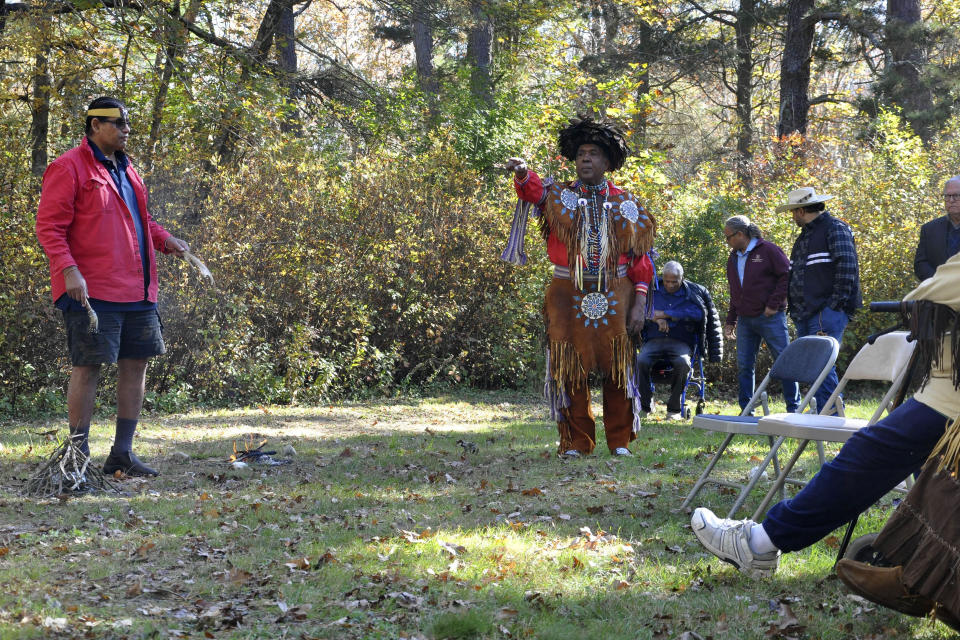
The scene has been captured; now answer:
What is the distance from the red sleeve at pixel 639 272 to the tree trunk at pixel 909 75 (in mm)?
13064

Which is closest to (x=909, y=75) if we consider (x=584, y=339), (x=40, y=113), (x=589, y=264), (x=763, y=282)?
(x=763, y=282)

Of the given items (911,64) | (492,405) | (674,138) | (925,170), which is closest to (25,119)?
(492,405)

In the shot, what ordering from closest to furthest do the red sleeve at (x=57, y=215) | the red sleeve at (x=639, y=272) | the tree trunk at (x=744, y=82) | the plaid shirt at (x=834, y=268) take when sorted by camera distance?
1. the red sleeve at (x=57, y=215)
2. the red sleeve at (x=639, y=272)
3. the plaid shirt at (x=834, y=268)
4. the tree trunk at (x=744, y=82)

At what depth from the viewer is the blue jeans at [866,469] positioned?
332cm

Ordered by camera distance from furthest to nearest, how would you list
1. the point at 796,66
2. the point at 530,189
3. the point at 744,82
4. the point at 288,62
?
the point at 744,82
the point at 796,66
the point at 288,62
the point at 530,189

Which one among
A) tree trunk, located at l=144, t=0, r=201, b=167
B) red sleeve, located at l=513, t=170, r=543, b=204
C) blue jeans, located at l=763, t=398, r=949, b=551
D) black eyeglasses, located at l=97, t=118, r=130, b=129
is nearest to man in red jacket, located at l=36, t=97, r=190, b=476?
black eyeglasses, located at l=97, t=118, r=130, b=129

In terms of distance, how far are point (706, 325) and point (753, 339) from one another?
996mm

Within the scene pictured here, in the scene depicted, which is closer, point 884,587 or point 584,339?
→ point 884,587

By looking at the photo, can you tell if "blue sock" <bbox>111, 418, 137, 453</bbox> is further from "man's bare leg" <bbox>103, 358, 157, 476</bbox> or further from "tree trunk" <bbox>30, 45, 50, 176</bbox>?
"tree trunk" <bbox>30, 45, 50, 176</bbox>

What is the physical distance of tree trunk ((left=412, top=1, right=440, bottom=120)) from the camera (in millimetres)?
11727

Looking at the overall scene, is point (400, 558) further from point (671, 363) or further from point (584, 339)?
point (671, 363)

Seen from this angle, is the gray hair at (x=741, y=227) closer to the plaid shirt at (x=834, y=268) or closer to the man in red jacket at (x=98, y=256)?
the plaid shirt at (x=834, y=268)

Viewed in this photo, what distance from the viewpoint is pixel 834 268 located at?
8039mm

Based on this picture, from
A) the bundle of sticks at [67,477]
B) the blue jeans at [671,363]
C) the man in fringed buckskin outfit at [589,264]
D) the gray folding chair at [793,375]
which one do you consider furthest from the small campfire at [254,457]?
the blue jeans at [671,363]
